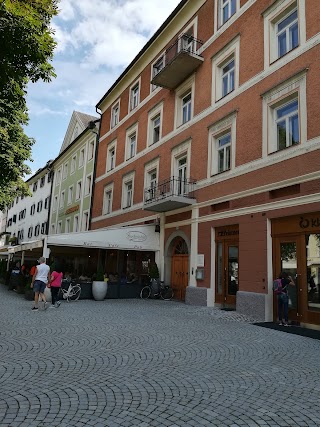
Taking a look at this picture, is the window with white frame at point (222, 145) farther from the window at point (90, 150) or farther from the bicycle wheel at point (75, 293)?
the window at point (90, 150)

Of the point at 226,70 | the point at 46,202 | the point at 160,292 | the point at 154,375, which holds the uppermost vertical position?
the point at 226,70

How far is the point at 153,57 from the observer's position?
21.2 metres

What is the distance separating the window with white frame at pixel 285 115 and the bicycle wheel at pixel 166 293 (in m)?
7.90

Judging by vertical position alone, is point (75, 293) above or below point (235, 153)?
below

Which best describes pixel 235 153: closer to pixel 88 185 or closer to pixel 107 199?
pixel 107 199

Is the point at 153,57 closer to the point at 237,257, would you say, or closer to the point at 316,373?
the point at 237,257

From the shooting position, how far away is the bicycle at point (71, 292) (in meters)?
15.0

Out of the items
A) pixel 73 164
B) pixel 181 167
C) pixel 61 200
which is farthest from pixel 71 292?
pixel 61 200

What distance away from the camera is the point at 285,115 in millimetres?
11781

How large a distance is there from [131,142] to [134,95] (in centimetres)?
329

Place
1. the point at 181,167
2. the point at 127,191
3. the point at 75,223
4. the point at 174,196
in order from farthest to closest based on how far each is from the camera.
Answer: the point at 75,223, the point at 127,191, the point at 181,167, the point at 174,196

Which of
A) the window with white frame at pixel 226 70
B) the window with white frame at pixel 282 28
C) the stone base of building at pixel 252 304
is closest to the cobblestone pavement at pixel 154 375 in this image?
the stone base of building at pixel 252 304

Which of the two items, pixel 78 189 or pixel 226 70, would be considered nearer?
pixel 226 70

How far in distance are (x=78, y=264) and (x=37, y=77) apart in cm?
1482
